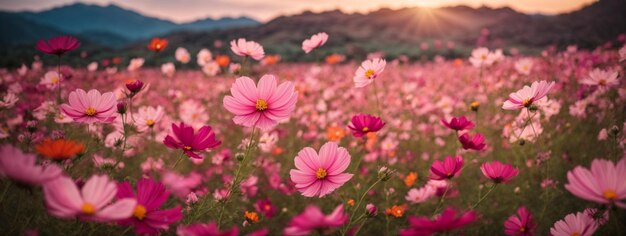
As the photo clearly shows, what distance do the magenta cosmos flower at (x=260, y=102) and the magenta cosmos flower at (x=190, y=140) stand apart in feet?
0.32

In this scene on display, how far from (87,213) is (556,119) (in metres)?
3.16

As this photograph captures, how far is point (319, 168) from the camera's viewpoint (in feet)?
3.49

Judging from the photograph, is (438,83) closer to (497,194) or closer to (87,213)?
(497,194)

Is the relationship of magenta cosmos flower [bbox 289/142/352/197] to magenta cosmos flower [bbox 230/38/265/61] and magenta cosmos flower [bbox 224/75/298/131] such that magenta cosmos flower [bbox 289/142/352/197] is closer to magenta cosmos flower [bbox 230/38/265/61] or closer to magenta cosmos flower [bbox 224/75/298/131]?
magenta cosmos flower [bbox 224/75/298/131]

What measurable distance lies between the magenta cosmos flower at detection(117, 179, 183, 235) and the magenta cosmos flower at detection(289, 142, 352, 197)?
353 millimetres

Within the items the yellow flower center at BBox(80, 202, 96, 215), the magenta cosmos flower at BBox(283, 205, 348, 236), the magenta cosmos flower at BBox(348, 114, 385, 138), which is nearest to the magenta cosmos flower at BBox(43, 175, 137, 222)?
the yellow flower center at BBox(80, 202, 96, 215)

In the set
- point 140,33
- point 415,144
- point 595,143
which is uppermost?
point 595,143

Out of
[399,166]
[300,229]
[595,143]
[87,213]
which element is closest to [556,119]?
[595,143]

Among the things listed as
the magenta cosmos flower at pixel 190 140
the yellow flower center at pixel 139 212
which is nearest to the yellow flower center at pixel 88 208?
the yellow flower center at pixel 139 212

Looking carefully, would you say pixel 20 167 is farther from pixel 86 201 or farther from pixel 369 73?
pixel 369 73

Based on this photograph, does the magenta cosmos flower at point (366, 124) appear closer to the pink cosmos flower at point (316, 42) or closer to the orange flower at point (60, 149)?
the pink cosmos flower at point (316, 42)

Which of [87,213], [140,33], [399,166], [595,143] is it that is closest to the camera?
[87,213]

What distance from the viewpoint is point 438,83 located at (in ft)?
15.9

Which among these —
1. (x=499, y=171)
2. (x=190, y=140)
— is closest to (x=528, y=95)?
(x=499, y=171)
